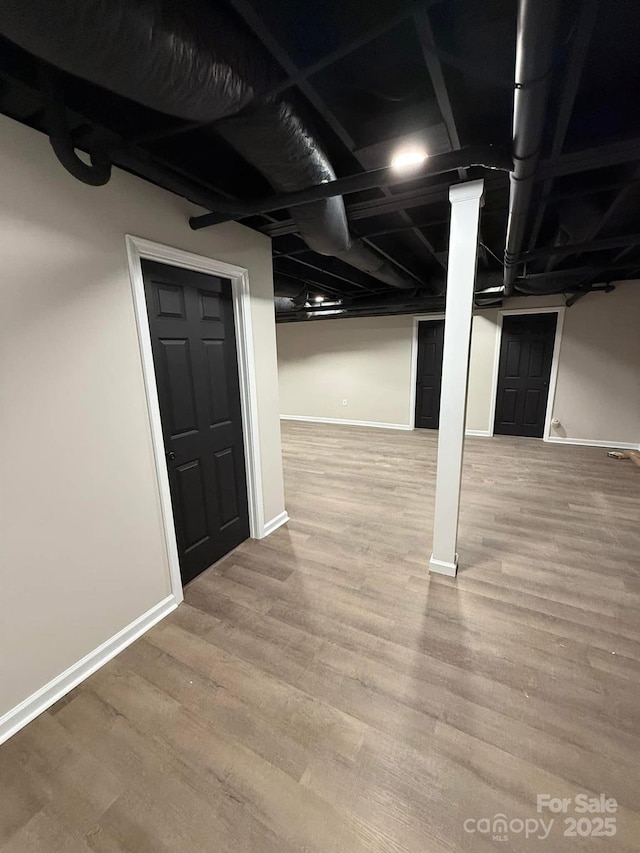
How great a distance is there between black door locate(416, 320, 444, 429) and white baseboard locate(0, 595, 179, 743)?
5.35 metres

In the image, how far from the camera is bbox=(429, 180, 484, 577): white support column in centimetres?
193

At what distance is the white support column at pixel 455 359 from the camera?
193 centimetres

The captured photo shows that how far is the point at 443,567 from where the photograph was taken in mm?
2430

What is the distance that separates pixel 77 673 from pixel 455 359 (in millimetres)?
2605

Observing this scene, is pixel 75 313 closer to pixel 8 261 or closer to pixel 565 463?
pixel 8 261

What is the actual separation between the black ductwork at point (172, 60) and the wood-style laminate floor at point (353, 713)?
229 centimetres

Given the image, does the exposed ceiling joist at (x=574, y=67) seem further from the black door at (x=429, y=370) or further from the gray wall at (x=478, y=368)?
the black door at (x=429, y=370)

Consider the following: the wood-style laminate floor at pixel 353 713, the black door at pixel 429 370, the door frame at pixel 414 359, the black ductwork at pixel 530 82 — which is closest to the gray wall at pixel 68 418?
the wood-style laminate floor at pixel 353 713

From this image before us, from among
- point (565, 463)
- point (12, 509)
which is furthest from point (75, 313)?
point (565, 463)

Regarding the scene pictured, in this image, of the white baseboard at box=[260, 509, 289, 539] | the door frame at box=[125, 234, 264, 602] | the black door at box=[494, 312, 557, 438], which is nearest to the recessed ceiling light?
the door frame at box=[125, 234, 264, 602]

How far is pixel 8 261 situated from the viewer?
1.34m

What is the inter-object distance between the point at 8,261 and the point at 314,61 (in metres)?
1.35

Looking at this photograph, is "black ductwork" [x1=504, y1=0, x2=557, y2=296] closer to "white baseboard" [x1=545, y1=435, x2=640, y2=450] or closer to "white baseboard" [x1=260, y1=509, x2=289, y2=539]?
"white baseboard" [x1=260, y1=509, x2=289, y2=539]

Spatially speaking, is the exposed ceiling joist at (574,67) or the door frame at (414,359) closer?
the exposed ceiling joist at (574,67)
